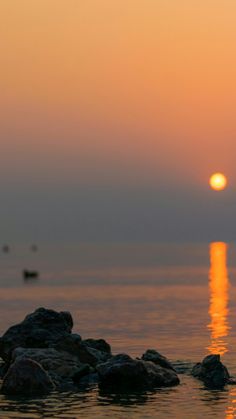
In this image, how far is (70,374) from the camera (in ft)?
150

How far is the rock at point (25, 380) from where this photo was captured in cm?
4244

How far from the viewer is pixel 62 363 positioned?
46.8 metres

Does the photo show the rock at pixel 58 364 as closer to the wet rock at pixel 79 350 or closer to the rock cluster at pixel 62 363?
the rock cluster at pixel 62 363

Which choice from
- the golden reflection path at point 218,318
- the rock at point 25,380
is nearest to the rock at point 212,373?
the rock at point 25,380

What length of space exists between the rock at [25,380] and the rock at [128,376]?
2605 millimetres

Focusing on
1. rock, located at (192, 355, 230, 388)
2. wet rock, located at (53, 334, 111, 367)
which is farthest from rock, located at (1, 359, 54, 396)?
rock, located at (192, 355, 230, 388)

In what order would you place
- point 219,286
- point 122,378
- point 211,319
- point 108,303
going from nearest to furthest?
1. point 122,378
2. point 211,319
3. point 108,303
4. point 219,286

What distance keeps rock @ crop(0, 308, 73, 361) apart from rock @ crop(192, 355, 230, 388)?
755cm

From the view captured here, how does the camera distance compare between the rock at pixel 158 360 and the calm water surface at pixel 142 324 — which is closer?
the calm water surface at pixel 142 324

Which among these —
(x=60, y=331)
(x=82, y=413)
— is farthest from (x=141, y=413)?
(x=60, y=331)

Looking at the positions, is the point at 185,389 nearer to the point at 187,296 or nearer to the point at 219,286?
the point at 187,296

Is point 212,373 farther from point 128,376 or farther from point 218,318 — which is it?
point 218,318

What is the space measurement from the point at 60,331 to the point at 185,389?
384 inches

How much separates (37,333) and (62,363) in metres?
3.90
